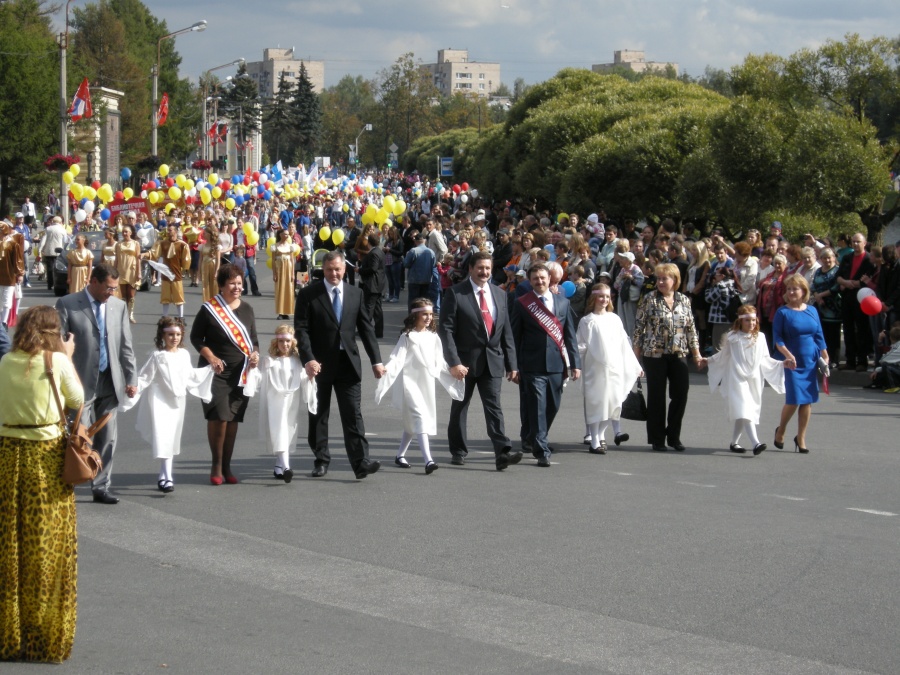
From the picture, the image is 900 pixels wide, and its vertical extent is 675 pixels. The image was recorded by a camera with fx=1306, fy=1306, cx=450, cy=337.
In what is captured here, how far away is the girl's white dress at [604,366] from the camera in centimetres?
1172

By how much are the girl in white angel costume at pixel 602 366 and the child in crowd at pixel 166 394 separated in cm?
362

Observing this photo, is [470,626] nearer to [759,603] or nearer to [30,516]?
[759,603]

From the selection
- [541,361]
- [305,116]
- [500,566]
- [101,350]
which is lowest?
[500,566]

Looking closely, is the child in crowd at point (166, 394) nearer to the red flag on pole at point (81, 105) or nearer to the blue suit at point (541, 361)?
the blue suit at point (541, 361)

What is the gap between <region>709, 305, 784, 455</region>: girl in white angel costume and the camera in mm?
11727

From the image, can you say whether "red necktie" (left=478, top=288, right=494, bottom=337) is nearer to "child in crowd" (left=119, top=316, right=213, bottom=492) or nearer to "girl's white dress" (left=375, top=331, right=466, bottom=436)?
"girl's white dress" (left=375, top=331, right=466, bottom=436)

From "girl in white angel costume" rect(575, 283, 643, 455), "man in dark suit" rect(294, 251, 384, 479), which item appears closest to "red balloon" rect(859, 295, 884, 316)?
"girl in white angel costume" rect(575, 283, 643, 455)

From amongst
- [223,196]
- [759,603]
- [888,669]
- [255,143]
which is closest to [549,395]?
[759,603]

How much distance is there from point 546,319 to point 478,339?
27.7 inches

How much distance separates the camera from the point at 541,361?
11281 millimetres

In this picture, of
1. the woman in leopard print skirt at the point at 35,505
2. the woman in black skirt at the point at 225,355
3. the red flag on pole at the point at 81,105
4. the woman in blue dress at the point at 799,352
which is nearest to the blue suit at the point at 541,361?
the woman in blue dress at the point at 799,352

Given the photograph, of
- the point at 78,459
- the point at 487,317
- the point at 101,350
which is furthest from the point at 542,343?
the point at 78,459

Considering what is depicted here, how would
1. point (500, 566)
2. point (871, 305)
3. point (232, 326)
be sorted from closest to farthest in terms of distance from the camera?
point (500, 566) → point (232, 326) → point (871, 305)

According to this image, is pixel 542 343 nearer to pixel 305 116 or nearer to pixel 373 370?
pixel 373 370
